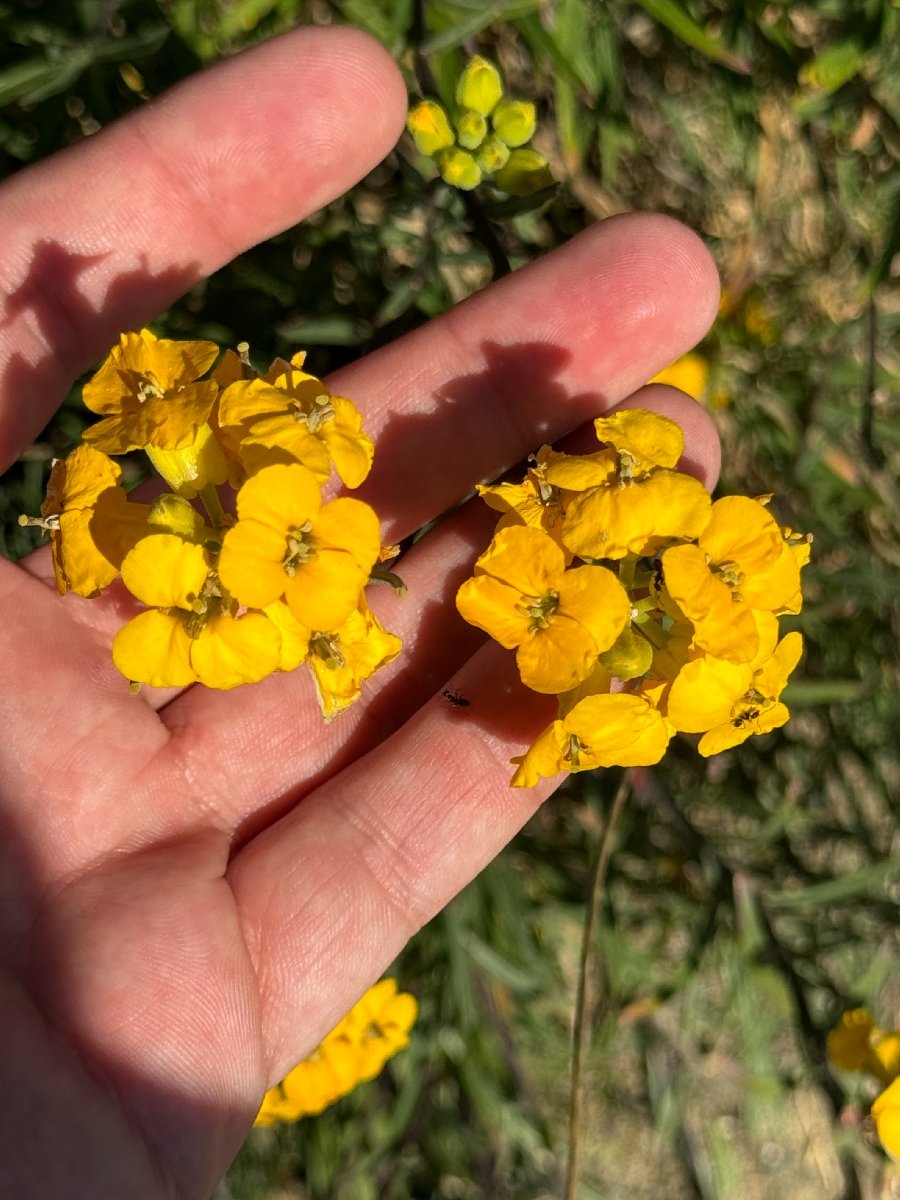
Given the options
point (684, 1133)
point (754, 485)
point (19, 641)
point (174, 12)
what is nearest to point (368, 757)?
point (19, 641)

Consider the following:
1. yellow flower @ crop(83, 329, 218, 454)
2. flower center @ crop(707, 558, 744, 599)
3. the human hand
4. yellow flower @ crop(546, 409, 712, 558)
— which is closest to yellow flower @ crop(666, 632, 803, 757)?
flower center @ crop(707, 558, 744, 599)

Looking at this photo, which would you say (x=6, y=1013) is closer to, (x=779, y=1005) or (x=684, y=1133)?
(x=779, y=1005)

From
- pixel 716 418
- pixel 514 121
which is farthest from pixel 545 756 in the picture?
pixel 716 418

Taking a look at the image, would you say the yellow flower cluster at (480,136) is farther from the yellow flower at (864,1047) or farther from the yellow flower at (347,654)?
the yellow flower at (864,1047)

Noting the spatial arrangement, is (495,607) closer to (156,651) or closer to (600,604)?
(600,604)

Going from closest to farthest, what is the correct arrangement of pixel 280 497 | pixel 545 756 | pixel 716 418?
pixel 280 497 → pixel 545 756 → pixel 716 418

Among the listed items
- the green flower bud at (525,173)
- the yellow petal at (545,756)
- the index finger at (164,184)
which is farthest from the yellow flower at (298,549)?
the green flower bud at (525,173)

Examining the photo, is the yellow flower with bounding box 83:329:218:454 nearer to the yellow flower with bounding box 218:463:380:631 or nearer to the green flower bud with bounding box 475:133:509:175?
the yellow flower with bounding box 218:463:380:631
